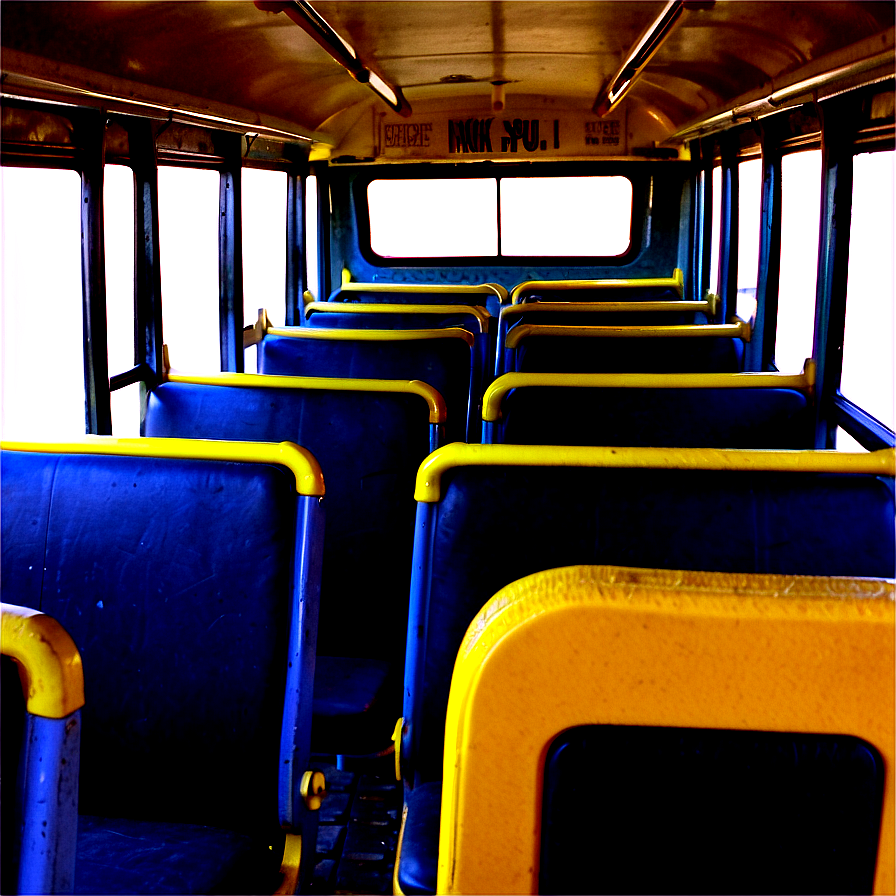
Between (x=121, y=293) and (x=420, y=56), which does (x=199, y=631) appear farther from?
(x=420, y=56)

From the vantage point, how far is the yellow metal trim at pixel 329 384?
2656 mm

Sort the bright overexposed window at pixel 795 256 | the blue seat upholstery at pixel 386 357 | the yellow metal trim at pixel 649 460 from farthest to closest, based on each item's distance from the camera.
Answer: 1. the bright overexposed window at pixel 795 256
2. the blue seat upholstery at pixel 386 357
3. the yellow metal trim at pixel 649 460

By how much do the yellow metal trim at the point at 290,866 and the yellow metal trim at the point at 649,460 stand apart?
66 cm

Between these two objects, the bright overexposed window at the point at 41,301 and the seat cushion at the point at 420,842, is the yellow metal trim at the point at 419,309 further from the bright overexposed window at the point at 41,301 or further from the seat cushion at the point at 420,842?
the seat cushion at the point at 420,842

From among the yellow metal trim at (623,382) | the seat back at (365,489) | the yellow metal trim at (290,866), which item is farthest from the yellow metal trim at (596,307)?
the yellow metal trim at (290,866)

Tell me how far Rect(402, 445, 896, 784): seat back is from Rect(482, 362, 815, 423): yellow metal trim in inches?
36.5

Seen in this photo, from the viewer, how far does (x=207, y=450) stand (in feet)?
5.98

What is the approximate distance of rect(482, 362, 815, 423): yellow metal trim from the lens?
2789mm

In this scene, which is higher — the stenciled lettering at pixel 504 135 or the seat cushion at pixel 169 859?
the stenciled lettering at pixel 504 135

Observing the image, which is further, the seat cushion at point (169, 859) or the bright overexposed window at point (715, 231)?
the bright overexposed window at point (715, 231)

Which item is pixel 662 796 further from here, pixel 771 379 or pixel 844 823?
pixel 771 379

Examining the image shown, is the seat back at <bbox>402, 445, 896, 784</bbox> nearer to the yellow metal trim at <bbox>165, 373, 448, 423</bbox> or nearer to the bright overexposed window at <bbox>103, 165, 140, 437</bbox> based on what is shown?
the yellow metal trim at <bbox>165, 373, 448, 423</bbox>

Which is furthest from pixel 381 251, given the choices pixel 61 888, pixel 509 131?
pixel 61 888

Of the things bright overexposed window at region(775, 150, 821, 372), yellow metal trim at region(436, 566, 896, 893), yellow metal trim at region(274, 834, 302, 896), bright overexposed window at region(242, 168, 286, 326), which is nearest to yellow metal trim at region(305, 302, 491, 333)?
bright overexposed window at region(242, 168, 286, 326)
